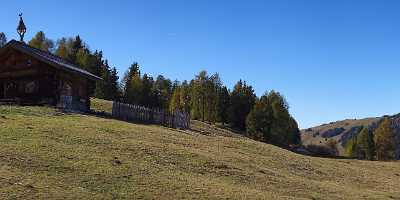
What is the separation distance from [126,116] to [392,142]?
6244 cm

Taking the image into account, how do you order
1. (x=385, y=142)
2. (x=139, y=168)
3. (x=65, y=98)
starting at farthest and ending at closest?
(x=385, y=142) → (x=65, y=98) → (x=139, y=168)

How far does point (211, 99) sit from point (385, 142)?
31.6 meters

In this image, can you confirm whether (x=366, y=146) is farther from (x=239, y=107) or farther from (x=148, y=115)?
(x=148, y=115)

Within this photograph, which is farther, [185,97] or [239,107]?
[185,97]

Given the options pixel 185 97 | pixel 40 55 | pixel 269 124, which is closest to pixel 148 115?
pixel 40 55

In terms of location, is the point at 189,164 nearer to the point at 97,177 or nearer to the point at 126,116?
the point at 97,177

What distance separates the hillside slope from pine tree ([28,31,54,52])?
253 ft

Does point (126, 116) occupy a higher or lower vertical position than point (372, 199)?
higher

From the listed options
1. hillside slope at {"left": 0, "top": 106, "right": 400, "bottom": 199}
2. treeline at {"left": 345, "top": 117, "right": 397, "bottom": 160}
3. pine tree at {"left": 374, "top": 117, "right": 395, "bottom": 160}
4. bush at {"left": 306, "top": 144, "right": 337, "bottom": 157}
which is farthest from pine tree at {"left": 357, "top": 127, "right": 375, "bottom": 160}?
hillside slope at {"left": 0, "top": 106, "right": 400, "bottom": 199}

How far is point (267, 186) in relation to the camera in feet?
91.1

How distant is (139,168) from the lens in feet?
84.6

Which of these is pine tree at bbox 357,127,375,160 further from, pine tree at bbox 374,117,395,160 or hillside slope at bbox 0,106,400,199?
hillside slope at bbox 0,106,400,199

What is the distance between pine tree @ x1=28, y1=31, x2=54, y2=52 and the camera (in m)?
116

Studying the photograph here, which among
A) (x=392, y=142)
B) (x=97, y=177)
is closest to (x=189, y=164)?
(x=97, y=177)
